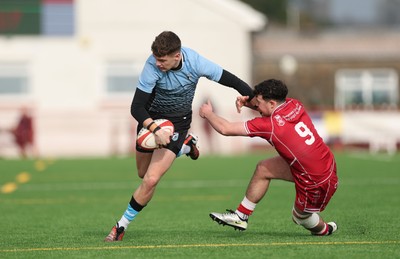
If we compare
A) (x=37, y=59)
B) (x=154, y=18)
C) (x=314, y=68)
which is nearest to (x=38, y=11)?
(x=37, y=59)

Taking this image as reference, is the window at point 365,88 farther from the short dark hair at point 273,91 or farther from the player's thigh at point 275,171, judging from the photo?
the short dark hair at point 273,91

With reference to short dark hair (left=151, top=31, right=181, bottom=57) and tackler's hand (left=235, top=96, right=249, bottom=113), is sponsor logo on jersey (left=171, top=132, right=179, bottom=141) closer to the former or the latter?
tackler's hand (left=235, top=96, right=249, bottom=113)

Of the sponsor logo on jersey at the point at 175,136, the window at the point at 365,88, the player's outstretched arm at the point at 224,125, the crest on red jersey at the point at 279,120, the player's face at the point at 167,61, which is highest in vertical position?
the player's face at the point at 167,61

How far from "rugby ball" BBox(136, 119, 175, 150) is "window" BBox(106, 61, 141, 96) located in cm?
2786

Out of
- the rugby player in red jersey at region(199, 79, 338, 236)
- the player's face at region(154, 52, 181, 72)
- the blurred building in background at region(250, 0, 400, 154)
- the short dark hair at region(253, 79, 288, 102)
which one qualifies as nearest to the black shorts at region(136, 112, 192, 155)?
the rugby player in red jersey at region(199, 79, 338, 236)

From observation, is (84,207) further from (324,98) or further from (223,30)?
(324,98)

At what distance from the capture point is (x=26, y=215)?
483 inches

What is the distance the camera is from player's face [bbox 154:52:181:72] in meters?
8.87

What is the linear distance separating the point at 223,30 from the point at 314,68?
14859mm

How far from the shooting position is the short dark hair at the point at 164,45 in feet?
28.8

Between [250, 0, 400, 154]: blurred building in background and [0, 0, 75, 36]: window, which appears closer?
[0, 0, 75, 36]: window

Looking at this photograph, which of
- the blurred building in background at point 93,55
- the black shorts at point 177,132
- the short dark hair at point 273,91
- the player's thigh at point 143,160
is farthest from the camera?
the blurred building in background at point 93,55

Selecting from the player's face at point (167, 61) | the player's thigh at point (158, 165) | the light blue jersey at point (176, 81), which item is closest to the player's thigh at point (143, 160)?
the player's thigh at point (158, 165)

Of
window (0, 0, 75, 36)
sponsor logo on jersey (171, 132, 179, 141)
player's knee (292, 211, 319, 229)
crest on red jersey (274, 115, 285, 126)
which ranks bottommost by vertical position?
window (0, 0, 75, 36)
